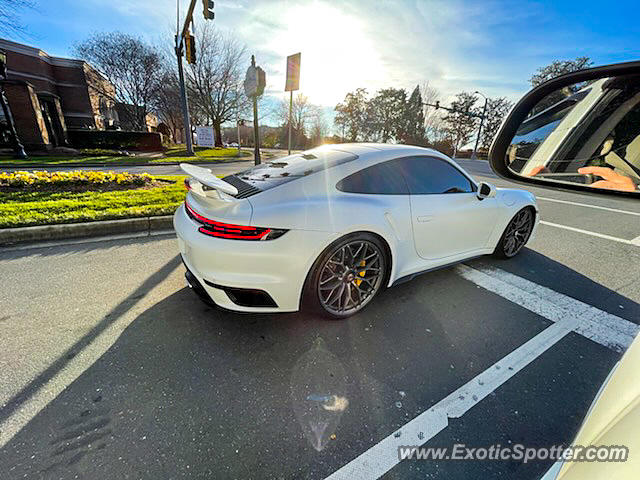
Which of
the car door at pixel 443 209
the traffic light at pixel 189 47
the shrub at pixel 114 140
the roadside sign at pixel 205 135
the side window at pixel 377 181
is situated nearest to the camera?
the side window at pixel 377 181

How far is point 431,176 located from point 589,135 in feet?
4.26

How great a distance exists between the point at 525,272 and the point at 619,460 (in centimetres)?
359

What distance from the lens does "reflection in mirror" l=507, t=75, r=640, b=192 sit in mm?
1562

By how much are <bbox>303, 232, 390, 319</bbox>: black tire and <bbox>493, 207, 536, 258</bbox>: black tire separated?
2.10 meters

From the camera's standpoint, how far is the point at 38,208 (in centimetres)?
452

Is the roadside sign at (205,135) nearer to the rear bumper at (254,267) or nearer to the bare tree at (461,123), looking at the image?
the rear bumper at (254,267)

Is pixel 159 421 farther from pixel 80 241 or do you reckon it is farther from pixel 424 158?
pixel 80 241

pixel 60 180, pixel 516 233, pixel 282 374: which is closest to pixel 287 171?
pixel 282 374

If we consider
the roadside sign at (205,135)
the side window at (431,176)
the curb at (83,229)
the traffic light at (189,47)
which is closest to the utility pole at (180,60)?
the traffic light at (189,47)

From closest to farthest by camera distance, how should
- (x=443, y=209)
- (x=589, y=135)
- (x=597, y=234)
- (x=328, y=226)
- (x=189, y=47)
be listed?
1. (x=589, y=135)
2. (x=328, y=226)
3. (x=443, y=209)
4. (x=597, y=234)
5. (x=189, y=47)

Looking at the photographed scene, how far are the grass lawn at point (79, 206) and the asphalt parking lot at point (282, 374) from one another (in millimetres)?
1025

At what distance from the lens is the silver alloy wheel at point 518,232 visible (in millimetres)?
3756

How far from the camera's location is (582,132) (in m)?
1.79

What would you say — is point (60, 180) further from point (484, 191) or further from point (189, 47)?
point (484, 191)
